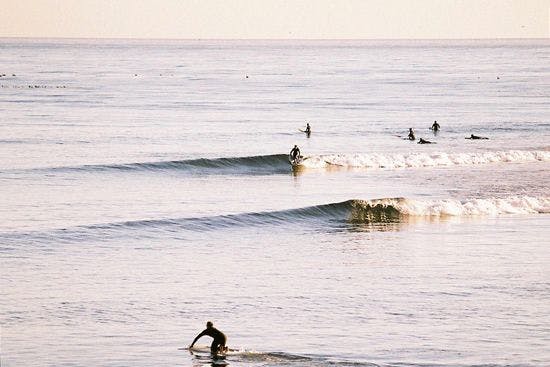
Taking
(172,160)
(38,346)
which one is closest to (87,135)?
(172,160)

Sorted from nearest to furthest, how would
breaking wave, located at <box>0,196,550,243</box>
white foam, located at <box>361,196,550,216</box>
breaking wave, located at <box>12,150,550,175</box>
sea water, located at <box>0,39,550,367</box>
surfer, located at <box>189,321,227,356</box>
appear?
surfer, located at <box>189,321,227,356</box> < sea water, located at <box>0,39,550,367</box> < breaking wave, located at <box>0,196,550,243</box> < white foam, located at <box>361,196,550,216</box> < breaking wave, located at <box>12,150,550,175</box>

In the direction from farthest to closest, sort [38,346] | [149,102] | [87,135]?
[149,102]
[87,135]
[38,346]

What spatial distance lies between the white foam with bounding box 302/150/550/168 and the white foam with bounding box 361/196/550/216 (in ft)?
43.2

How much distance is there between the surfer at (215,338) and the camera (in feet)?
73.2

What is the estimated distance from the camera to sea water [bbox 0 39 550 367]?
2391cm

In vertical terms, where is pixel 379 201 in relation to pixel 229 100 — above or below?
below

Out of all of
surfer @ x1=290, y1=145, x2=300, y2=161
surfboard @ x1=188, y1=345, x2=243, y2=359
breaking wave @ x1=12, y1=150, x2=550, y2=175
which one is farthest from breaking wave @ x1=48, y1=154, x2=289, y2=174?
surfboard @ x1=188, y1=345, x2=243, y2=359

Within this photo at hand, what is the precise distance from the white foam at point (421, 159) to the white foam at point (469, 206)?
1318 centimetres

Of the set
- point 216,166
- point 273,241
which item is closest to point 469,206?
point 273,241

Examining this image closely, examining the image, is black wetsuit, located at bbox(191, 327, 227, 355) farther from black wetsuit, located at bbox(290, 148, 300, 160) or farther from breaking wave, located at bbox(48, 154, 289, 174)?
black wetsuit, located at bbox(290, 148, 300, 160)

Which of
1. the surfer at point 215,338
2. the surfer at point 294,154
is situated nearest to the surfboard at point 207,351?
the surfer at point 215,338

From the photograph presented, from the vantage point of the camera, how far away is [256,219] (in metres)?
40.0

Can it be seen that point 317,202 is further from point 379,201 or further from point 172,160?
point 172,160

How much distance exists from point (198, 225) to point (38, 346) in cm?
A: 1566
